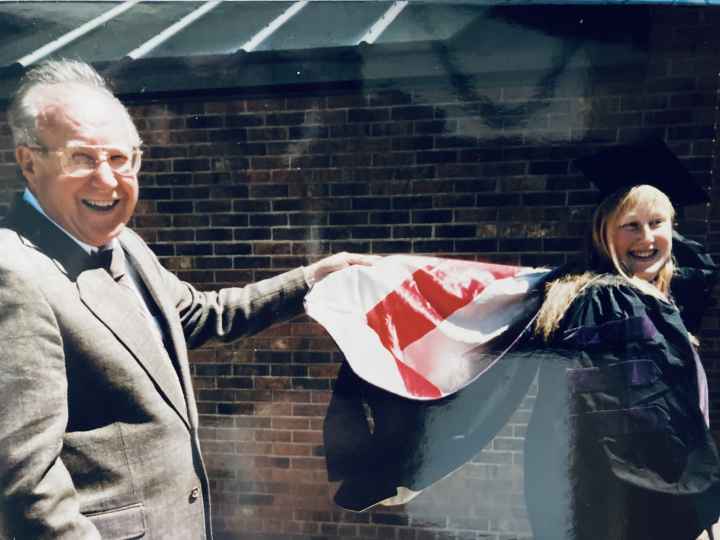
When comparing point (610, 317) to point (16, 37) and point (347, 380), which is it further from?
point (16, 37)

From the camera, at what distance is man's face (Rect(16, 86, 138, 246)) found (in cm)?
165

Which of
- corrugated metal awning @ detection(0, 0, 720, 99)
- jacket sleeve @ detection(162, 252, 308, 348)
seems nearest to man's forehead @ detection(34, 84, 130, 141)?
jacket sleeve @ detection(162, 252, 308, 348)

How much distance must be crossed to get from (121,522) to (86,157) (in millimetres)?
1051

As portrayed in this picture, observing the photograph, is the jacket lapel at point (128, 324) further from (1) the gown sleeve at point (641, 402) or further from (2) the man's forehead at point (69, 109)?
(1) the gown sleeve at point (641, 402)

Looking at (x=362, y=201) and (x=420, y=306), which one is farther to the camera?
(x=362, y=201)

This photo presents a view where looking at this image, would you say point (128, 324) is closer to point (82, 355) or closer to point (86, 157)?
point (82, 355)

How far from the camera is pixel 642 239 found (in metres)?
2.25

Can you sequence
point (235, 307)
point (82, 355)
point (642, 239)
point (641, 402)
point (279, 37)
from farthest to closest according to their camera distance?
point (279, 37) < point (235, 307) < point (642, 239) < point (641, 402) < point (82, 355)

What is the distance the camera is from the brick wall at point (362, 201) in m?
2.87

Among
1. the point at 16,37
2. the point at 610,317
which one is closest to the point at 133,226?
the point at 16,37

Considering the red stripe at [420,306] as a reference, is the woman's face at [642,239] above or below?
above

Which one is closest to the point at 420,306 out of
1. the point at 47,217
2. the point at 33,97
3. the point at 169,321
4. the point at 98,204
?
the point at 169,321

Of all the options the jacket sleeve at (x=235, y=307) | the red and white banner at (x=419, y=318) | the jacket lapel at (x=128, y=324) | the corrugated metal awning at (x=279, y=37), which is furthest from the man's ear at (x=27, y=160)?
the corrugated metal awning at (x=279, y=37)

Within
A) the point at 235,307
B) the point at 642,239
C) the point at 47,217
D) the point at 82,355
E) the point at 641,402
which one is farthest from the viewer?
the point at 235,307
